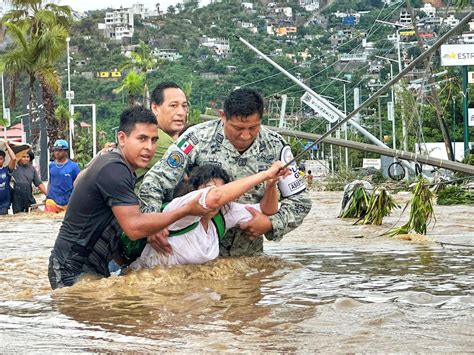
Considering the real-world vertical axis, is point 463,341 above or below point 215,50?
below

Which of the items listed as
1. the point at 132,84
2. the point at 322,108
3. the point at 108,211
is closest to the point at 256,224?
the point at 108,211

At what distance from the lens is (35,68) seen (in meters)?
48.4

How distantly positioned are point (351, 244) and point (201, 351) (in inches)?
256

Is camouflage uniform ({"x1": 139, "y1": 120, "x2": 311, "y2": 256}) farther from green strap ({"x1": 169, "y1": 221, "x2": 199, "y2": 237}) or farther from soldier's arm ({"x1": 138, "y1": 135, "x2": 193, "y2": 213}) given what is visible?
green strap ({"x1": 169, "y1": 221, "x2": 199, "y2": 237})

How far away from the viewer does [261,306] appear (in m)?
5.98

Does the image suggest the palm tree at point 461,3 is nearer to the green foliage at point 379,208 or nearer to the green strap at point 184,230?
the green foliage at point 379,208

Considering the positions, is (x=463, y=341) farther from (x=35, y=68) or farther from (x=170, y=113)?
(x=35, y=68)

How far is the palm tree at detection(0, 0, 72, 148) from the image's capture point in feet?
156

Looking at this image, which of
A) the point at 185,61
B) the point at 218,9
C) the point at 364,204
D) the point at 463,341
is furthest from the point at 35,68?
the point at 218,9

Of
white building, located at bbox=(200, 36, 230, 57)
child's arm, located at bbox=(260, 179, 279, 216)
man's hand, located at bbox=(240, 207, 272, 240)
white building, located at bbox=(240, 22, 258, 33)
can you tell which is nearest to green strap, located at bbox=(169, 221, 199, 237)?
man's hand, located at bbox=(240, 207, 272, 240)

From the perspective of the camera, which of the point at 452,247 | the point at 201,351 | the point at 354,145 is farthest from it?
the point at 354,145

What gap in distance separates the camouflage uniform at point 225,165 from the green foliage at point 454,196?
47.7ft

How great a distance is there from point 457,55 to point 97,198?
1812 inches

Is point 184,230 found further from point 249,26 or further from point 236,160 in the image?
point 249,26
